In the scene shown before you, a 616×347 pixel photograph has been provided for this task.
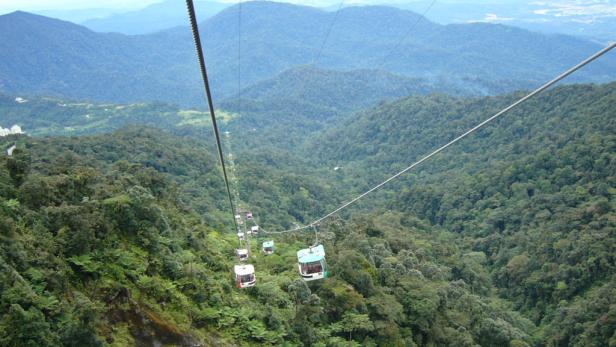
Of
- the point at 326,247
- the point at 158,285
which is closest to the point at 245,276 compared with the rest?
the point at 158,285

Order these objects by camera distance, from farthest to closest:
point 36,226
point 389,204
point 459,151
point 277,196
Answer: point 459,151 → point 389,204 → point 277,196 → point 36,226

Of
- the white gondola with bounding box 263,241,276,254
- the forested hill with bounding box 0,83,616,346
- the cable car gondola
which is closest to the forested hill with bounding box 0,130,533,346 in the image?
the forested hill with bounding box 0,83,616,346

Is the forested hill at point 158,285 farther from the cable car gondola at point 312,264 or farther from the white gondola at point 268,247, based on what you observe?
the cable car gondola at point 312,264

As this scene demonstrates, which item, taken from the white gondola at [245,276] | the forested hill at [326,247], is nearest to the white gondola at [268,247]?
the forested hill at [326,247]

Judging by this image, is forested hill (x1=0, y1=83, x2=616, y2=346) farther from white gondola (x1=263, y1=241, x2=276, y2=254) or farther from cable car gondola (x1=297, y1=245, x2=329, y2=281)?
cable car gondola (x1=297, y1=245, x2=329, y2=281)

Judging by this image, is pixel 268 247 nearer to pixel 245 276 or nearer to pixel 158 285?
pixel 245 276

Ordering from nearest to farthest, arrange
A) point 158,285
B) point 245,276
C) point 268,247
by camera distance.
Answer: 1. point 158,285
2. point 245,276
3. point 268,247

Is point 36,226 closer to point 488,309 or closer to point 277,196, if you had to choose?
point 488,309

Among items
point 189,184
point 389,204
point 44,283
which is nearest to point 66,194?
point 44,283
